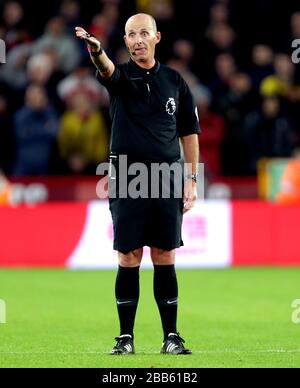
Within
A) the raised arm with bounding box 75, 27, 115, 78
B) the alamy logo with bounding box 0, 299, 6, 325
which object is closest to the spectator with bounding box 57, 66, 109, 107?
the alamy logo with bounding box 0, 299, 6, 325

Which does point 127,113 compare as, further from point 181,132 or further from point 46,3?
point 46,3

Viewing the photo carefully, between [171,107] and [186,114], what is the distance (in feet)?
0.73

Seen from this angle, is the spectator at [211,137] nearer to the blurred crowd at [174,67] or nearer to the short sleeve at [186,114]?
the blurred crowd at [174,67]

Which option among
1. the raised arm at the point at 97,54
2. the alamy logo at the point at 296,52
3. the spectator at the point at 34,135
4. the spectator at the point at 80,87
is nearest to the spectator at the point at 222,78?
the alamy logo at the point at 296,52

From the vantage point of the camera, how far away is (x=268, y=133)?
1905cm

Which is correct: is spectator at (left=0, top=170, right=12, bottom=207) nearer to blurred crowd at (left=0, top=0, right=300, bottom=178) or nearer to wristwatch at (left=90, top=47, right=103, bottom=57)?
blurred crowd at (left=0, top=0, right=300, bottom=178)

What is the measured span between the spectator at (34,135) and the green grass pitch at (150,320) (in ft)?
7.96

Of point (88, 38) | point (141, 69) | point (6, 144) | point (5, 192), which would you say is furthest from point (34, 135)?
point (88, 38)

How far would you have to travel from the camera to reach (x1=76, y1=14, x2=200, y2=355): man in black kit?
29.3ft

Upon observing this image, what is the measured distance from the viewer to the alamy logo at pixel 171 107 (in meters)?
9.01

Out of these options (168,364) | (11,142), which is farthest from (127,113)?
(11,142)

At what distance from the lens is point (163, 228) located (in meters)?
8.98

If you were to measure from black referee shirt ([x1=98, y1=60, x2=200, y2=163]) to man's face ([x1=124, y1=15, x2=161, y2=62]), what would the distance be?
0.46 feet
